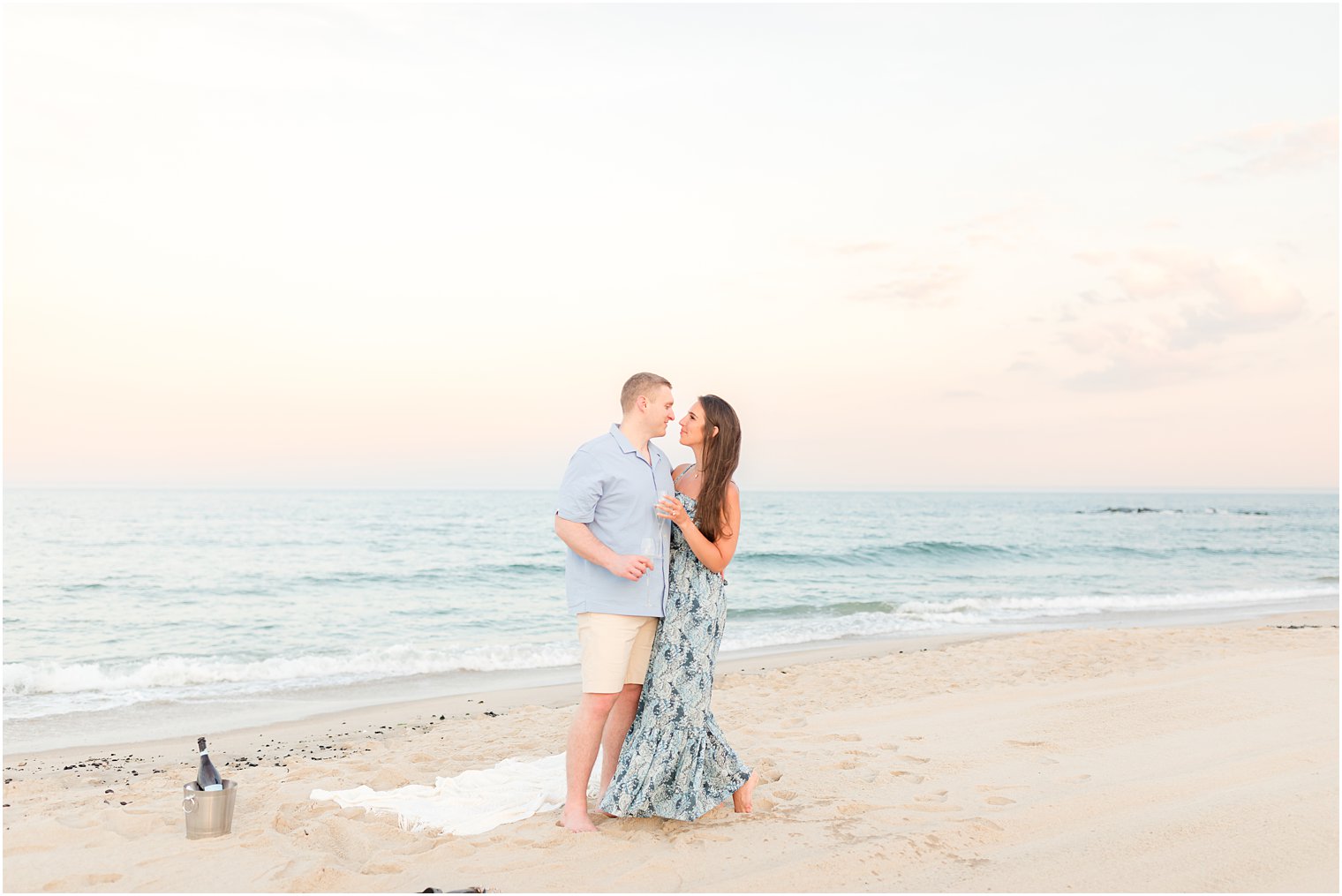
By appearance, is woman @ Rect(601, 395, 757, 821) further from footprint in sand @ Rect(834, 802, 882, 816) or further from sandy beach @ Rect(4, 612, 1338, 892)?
footprint in sand @ Rect(834, 802, 882, 816)

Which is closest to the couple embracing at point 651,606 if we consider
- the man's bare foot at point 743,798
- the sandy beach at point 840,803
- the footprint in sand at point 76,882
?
the man's bare foot at point 743,798

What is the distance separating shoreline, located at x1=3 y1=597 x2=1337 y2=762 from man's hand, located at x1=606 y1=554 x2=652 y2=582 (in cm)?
535

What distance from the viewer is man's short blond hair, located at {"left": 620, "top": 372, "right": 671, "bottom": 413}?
4434 mm

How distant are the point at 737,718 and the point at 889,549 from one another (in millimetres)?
24785

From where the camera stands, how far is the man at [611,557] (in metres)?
4.21

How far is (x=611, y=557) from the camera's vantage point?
163 inches

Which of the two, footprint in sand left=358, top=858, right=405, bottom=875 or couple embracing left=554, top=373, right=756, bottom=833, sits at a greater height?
couple embracing left=554, top=373, right=756, bottom=833

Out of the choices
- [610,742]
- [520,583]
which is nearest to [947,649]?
[610,742]

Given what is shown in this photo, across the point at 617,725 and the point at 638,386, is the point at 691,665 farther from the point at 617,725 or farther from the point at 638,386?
the point at 638,386

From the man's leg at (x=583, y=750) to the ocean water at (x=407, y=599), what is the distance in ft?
17.2

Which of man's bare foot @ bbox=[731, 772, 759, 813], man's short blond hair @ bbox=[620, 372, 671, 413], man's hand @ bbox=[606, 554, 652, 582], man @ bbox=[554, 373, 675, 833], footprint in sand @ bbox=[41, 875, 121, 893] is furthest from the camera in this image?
man's bare foot @ bbox=[731, 772, 759, 813]

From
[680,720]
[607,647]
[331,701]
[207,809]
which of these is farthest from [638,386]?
[331,701]

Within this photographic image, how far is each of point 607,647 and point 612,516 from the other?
0.62 m

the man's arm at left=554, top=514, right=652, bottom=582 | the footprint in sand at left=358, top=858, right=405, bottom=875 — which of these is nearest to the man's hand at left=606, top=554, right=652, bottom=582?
the man's arm at left=554, top=514, right=652, bottom=582
